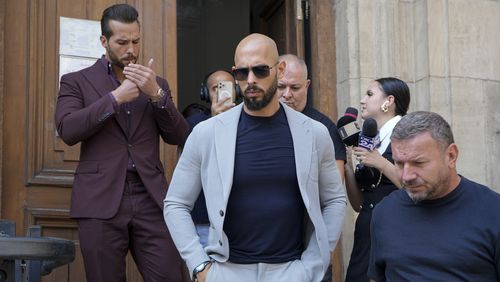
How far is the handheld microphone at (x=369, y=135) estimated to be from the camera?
4.96m

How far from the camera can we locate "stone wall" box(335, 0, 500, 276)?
6711mm

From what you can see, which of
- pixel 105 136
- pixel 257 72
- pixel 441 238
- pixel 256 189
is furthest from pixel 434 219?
pixel 105 136

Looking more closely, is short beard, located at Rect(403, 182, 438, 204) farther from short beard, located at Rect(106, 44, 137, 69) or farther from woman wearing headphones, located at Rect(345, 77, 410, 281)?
short beard, located at Rect(106, 44, 137, 69)

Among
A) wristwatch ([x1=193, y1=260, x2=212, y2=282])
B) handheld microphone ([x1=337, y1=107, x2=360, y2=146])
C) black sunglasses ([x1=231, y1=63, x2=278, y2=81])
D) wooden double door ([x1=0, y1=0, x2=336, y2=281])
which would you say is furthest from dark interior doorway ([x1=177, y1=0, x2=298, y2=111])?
wristwatch ([x1=193, y1=260, x2=212, y2=282])

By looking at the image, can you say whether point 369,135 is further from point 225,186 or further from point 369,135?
point 225,186

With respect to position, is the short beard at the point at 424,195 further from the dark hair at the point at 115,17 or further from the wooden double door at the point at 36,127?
the wooden double door at the point at 36,127

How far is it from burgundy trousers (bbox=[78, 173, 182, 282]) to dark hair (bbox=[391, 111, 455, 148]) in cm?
164

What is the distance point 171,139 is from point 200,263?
1.34 metres

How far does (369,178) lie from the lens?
5.22 m

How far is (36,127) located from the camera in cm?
570

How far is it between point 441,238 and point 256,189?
0.85 m

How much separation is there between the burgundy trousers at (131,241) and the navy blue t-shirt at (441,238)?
1.38 meters

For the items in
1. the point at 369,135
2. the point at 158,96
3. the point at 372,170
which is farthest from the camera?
the point at 372,170

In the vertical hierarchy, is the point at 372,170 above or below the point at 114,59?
below
